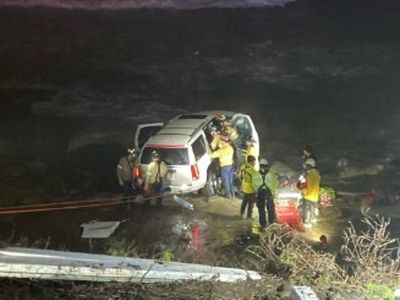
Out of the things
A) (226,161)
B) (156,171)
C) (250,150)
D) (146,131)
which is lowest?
(156,171)

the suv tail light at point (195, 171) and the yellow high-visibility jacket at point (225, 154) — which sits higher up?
the yellow high-visibility jacket at point (225, 154)

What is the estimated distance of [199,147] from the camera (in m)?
14.7

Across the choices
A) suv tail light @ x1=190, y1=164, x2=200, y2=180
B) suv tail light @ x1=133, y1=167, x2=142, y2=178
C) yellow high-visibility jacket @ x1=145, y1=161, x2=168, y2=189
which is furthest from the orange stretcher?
suv tail light @ x1=133, y1=167, x2=142, y2=178

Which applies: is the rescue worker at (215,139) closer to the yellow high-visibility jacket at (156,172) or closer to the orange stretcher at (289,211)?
the yellow high-visibility jacket at (156,172)

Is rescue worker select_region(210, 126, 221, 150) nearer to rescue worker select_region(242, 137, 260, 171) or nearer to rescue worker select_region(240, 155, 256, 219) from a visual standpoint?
rescue worker select_region(242, 137, 260, 171)

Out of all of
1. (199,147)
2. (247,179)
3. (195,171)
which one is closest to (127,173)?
(195,171)

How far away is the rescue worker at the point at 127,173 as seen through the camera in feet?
46.6

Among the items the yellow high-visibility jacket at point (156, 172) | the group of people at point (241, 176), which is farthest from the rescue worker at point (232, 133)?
the yellow high-visibility jacket at point (156, 172)

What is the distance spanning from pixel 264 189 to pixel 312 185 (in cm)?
105

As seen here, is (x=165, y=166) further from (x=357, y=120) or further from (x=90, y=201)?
(x=357, y=120)

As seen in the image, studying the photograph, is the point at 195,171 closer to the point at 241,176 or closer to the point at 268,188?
the point at 241,176

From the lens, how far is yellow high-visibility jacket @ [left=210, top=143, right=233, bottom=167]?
1419cm

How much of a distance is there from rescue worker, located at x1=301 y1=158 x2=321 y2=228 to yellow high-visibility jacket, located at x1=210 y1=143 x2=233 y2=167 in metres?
2.18

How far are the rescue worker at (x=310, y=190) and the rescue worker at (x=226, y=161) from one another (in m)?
2.19
